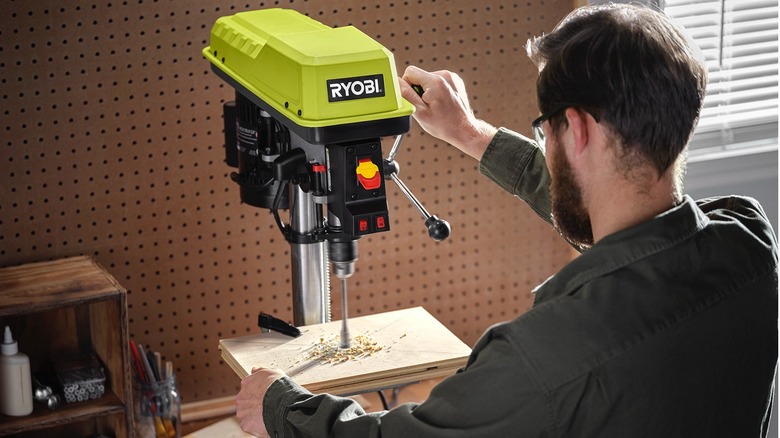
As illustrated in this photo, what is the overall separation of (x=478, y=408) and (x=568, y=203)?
32 cm

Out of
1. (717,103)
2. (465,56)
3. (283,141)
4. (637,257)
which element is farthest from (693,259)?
(717,103)

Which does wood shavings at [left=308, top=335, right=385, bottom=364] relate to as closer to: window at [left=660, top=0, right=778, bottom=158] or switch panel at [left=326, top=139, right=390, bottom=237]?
switch panel at [left=326, top=139, right=390, bottom=237]

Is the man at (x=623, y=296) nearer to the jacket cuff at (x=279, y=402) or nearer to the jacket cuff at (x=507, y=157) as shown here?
the jacket cuff at (x=279, y=402)

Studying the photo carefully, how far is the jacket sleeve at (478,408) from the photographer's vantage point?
48.3 inches

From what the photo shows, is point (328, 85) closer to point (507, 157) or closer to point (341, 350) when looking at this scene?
point (507, 157)

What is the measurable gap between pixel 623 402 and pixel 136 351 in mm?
1477

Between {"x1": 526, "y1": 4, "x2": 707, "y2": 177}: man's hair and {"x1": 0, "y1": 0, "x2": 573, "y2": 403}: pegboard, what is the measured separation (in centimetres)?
130

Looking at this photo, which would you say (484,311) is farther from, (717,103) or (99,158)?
(99,158)

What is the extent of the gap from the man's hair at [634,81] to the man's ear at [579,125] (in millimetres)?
11

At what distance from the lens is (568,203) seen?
4.64ft

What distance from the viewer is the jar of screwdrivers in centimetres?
243

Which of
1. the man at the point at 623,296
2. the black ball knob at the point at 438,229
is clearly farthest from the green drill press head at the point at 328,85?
the man at the point at 623,296

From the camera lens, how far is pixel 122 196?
2500 millimetres

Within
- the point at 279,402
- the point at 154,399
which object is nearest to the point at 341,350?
the point at 279,402
